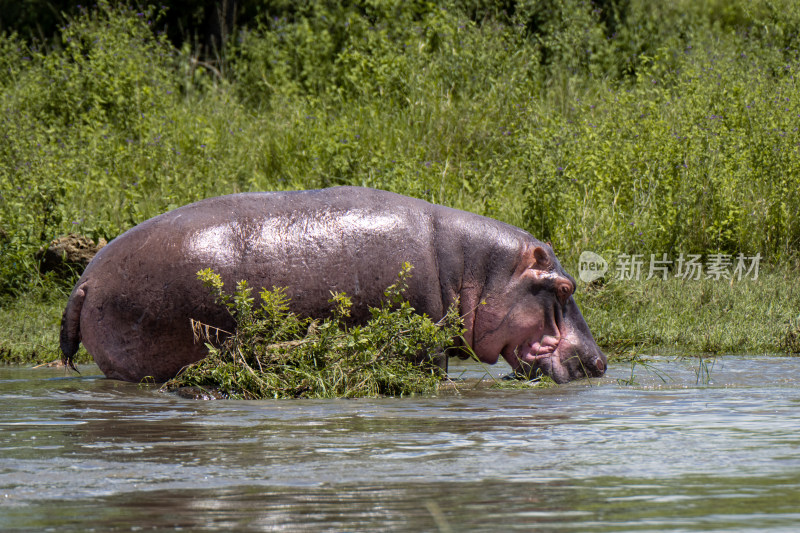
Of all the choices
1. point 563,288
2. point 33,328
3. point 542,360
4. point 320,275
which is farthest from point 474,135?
point 320,275

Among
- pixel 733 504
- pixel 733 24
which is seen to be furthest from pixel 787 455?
pixel 733 24

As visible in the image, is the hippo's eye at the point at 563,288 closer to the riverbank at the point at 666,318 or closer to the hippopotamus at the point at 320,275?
the hippopotamus at the point at 320,275

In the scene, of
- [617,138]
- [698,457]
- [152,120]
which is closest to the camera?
[698,457]

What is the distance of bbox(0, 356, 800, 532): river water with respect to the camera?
122 inches

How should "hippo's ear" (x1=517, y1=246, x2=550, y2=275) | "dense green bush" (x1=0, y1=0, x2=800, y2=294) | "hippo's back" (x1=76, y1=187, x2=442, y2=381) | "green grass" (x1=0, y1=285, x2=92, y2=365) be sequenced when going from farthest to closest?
"dense green bush" (x1=0, y1=0, x2=800, y2=294), "green grass" (x1=0, y1=285, x2=92, y2=365), "hippo's ear" (x1=517, y1=246, x2=550, y2=275), "hippo's back" (x1=76, y1=187, x2=442, y2=381)

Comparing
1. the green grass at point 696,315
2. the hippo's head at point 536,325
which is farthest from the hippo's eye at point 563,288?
the green grass at point 696,315

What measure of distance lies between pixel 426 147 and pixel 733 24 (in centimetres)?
744

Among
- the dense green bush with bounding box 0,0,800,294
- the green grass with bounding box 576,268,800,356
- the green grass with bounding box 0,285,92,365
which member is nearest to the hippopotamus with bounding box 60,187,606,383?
the green grass with bounding box 576,268,800,356

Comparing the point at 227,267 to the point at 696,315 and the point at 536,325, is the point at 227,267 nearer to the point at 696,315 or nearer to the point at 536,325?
the point at 536,325

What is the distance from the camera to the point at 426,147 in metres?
12.1

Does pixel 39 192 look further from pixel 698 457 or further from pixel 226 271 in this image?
pixel 698 457

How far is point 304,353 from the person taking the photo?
609 cm

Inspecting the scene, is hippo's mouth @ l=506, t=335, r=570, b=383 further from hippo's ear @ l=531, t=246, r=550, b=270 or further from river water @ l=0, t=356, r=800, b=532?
river water @ l=0, t=356, r=800, b=532

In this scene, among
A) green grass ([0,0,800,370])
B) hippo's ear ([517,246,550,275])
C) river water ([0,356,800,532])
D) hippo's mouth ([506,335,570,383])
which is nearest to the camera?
river water ([0,356,800,532])
